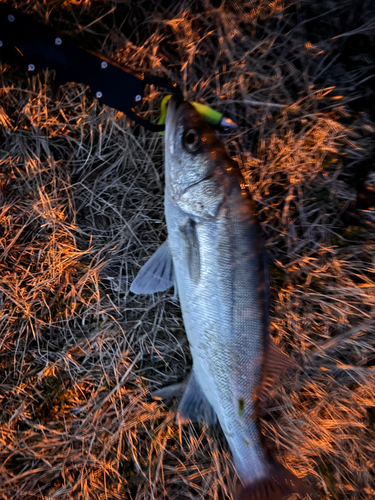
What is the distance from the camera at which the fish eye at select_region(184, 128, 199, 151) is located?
5.44ft

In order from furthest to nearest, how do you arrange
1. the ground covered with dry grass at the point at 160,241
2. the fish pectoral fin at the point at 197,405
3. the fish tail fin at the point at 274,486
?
the ground covered with dry grass at the point at 160,241
the fish pectoral fin at the point at 197,405
the fish tail fin at the point at 274,486

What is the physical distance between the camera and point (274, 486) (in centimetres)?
174

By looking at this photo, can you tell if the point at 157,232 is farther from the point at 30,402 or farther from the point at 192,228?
the point at 30,402

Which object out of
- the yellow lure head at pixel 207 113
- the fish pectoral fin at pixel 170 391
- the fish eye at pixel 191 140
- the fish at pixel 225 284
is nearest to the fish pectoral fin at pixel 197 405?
the fish at pixel 225 284

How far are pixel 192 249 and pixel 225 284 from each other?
29cm

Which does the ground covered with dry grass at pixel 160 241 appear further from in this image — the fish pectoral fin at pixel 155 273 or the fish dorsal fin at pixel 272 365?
the fish dorsal fin at pixel 272 365

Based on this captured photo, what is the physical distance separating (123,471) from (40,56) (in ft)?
10.1

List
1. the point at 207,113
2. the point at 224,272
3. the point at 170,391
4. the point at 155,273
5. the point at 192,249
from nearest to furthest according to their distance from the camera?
the point at 224,272 → the point at 192,249 → the point at 207,113 → the point at 155,273 → the point at 170,391

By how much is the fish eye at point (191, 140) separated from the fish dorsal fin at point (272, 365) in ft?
4.08

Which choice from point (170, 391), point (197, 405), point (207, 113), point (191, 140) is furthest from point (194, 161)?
point (170, 391)

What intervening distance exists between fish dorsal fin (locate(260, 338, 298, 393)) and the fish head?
917 millimetres

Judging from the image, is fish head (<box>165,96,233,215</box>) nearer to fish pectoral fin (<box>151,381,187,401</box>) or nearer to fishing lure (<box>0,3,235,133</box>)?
fishing lure (<box>0,3,235,133</box>)

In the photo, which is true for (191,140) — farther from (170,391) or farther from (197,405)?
(170,391)

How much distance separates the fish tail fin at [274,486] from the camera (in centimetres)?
174
